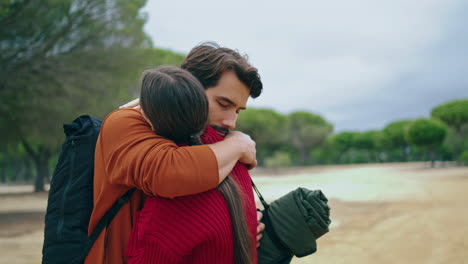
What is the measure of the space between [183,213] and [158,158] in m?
0.20

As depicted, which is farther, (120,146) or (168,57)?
(168,57)

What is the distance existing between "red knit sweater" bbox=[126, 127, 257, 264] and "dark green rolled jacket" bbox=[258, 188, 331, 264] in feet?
1.08

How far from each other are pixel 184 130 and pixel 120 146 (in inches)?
8.6

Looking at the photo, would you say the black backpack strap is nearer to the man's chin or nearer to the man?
the man

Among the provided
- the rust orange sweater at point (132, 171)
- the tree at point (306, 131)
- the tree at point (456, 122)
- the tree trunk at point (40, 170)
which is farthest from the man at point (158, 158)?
the tree at point (306, 131)

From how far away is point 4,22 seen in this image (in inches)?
368

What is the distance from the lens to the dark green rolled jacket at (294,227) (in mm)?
1449

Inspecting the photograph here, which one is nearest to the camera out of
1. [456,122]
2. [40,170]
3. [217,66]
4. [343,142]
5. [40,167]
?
[217,66]

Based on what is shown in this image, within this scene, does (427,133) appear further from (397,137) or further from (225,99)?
(225,99)

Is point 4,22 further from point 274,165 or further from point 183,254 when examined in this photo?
point 274,165

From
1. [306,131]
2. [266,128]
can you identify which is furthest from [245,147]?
[306,131]

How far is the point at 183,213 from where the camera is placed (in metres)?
1.15

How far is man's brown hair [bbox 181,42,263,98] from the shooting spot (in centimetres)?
151

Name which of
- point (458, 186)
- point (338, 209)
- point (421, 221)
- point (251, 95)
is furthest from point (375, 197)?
point (251, 95)
